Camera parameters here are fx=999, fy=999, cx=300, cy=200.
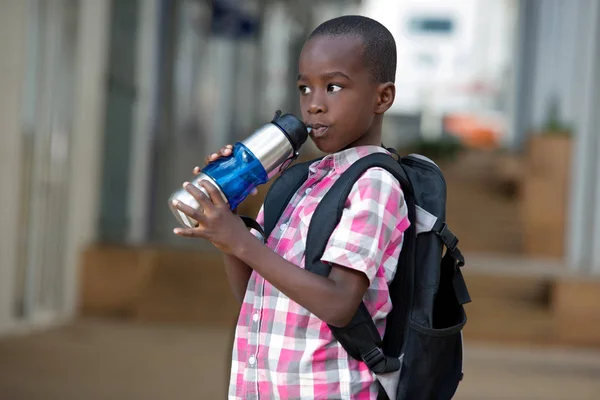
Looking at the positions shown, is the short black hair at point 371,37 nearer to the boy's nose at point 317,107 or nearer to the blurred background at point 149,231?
the boy's nose at point 317,107

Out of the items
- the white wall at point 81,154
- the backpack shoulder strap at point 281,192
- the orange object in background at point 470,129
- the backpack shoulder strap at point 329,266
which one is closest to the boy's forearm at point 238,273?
the backpack shoulder strap at point 281,192

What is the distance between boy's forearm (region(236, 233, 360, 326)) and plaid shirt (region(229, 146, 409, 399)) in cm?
4

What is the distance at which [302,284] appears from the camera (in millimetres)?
1438

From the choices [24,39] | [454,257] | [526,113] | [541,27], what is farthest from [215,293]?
[526,113]

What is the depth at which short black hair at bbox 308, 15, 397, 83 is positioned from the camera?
153 cm

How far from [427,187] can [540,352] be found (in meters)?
5.96

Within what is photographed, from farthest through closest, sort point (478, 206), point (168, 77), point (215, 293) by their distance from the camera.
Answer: point (478, 206) → point (168, 77) → point (215, 293)

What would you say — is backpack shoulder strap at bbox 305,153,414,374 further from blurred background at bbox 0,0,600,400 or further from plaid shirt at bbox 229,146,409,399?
blurred background at bbox 0,0,600,400

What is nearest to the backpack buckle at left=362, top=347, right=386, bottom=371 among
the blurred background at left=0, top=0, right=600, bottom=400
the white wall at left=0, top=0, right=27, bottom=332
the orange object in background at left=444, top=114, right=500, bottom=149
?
the blurred background at left=0, top=0, right=600, bottom=400

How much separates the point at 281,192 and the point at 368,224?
0.80ft

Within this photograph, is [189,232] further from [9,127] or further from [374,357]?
[9,127]

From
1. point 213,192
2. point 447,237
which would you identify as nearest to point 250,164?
point 213,192

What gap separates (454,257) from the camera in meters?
1.57

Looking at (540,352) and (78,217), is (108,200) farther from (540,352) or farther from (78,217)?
(540,352)
